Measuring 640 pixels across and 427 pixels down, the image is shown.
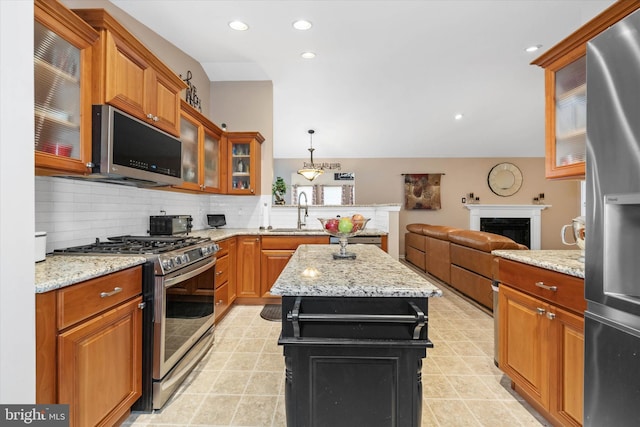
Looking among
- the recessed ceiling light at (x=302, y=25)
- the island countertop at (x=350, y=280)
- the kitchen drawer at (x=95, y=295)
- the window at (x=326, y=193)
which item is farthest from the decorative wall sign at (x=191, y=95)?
the window at (x=326, y=193)

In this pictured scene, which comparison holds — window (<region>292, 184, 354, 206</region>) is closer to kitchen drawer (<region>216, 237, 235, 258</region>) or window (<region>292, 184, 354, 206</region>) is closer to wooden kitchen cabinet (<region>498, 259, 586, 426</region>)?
kitchen drawer (<region>216, 237, 235, 258</region>)

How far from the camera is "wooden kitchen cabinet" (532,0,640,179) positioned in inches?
65.2

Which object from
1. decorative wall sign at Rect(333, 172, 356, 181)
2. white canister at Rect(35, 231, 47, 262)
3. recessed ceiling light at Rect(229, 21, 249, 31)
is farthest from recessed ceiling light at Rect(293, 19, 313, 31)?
decorative wall sign at Rect(333, 172, 356, 181)

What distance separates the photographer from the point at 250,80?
425 centimetres

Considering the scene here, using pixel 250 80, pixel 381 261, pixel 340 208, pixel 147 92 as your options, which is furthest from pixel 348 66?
pixel 381 261

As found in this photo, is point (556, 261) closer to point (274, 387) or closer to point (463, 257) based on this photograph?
point (274, 387)

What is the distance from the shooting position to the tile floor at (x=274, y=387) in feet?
5.59

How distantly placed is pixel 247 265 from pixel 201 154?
4.39 ft

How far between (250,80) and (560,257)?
4033mm

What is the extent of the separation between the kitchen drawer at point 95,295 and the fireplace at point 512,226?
24.9 feet

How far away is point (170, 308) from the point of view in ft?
6.02

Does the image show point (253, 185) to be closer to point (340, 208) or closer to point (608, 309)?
point (340, 208)

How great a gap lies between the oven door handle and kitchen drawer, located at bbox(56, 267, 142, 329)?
0.15 m

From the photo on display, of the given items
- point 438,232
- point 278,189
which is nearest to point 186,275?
point 278,189
